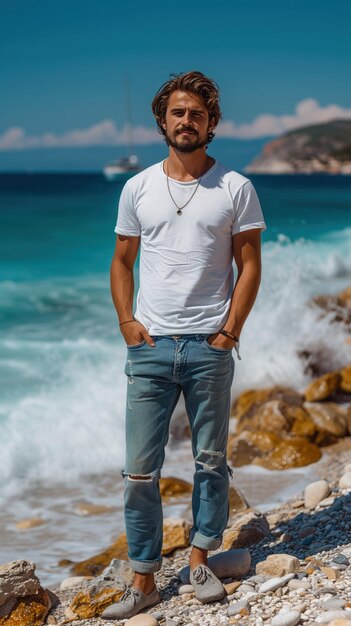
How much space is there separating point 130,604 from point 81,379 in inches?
246

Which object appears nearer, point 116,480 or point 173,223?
point 173,223

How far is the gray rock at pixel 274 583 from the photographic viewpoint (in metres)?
3.72

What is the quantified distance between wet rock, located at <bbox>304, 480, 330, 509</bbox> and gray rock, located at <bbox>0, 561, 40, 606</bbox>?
194cm

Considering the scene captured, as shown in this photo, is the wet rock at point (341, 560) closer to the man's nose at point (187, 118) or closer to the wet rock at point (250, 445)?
the man's nose at point (187, 118)

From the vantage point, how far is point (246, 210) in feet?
11.5

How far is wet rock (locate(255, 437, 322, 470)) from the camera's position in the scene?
7031 millimetres

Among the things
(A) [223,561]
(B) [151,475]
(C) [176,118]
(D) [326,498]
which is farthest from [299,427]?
(C) [176,118]

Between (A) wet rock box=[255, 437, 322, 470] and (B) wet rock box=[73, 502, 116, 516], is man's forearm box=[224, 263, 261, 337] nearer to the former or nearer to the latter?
(B) wet rock box=[73, 502, 116, 516]

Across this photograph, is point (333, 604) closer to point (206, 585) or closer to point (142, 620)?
point (206, 585)

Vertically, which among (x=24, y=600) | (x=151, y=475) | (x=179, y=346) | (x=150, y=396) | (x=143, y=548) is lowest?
(x=24, y=600)

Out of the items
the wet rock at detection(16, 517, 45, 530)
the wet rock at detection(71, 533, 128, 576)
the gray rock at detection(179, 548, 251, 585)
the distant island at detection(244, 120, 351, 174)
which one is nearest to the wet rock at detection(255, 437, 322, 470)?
the wet rock at detection(71, 533, 128, 576)

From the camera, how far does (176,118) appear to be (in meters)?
3.59

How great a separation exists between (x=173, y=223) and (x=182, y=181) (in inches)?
8.0

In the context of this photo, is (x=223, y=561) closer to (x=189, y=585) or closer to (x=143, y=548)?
(x=189, y=585)
